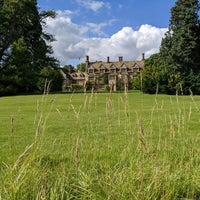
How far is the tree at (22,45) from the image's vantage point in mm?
37844

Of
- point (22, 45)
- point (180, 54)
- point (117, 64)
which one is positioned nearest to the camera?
point (180, 54)

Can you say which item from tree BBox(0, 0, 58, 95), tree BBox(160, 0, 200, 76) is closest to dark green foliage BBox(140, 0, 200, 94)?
tree BBox(160, 0, 200, 76)

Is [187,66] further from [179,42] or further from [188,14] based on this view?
[188,14]

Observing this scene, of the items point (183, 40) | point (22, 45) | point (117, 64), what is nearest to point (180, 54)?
point (183, 40)

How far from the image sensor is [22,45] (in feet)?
127

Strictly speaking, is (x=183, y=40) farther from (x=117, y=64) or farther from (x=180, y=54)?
(x=117, y=64)

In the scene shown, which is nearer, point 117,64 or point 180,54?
point 180,54

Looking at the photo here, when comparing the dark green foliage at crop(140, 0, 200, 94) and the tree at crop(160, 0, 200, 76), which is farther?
the tree at crop(160, 0, 200, 76)

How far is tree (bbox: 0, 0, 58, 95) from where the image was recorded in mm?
37844

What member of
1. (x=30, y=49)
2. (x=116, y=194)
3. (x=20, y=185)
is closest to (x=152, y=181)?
(x=116, y=194)

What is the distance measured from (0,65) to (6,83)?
2.97 m

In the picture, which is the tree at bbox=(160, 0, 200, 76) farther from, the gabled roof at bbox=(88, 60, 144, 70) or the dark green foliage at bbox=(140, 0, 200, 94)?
the gabled roof at bbox=(88, 60, 144, 70)

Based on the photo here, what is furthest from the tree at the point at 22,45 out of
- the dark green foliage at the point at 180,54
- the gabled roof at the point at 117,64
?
the gabled roof at the point at 117,64

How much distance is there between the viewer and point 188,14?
3888 cm
